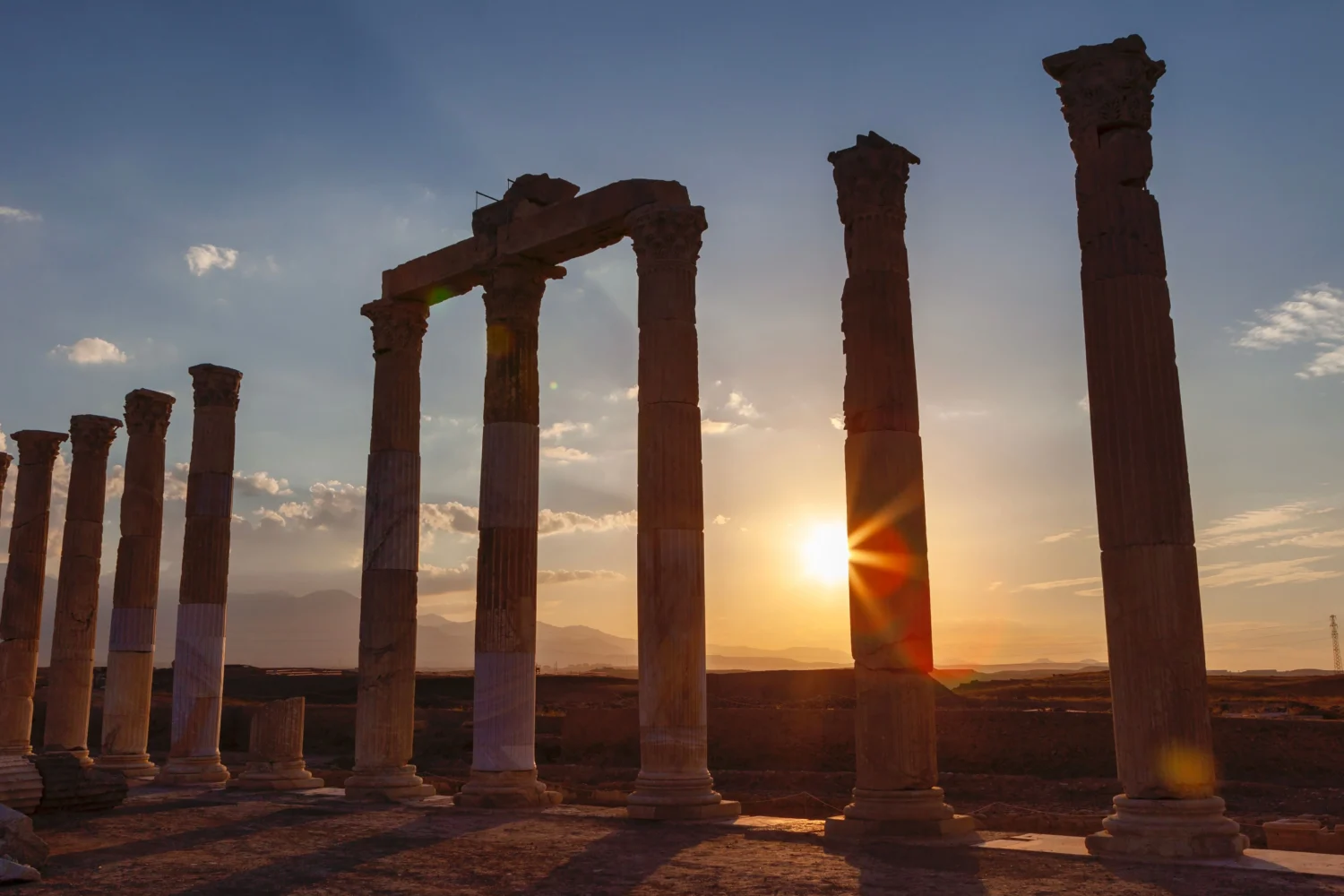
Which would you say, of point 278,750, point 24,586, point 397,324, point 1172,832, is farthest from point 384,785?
point 24,586

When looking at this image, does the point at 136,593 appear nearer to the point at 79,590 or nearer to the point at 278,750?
the point at 79,590

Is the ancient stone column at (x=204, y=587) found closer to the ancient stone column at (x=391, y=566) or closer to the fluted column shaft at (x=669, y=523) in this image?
the ancient stone column at (x=391, y=566)

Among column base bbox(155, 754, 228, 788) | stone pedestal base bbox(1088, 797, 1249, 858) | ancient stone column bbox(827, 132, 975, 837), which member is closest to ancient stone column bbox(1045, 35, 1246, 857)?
stone pedestal base bbox(1088, 797, 1249, 858)

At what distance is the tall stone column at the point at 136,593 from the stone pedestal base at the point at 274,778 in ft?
15.6

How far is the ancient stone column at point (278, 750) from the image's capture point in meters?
25.1

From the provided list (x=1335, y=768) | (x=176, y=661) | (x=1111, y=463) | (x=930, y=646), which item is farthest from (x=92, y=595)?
(x=1335, y=768)

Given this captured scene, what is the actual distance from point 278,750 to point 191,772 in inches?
111

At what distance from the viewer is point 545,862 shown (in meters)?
14.1

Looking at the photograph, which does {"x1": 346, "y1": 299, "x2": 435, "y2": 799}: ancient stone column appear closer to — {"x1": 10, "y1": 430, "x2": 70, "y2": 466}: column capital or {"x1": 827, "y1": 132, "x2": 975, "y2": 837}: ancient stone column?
{"x1": 827, "y1": 132, "x2": 975, "y2": 837}: ancient stone column

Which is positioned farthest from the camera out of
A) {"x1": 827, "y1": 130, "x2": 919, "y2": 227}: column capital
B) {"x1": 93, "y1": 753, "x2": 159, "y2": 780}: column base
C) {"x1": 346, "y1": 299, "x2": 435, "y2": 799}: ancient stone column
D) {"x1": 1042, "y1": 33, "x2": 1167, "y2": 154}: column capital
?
{"x1": 93, "y1": 753, "x2": 159, "y2": 780}: column base

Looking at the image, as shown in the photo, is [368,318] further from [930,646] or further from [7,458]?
[7,458]

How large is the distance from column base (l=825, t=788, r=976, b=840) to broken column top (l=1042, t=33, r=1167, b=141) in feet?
29.4

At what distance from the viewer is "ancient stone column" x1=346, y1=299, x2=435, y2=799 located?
75.7 ft

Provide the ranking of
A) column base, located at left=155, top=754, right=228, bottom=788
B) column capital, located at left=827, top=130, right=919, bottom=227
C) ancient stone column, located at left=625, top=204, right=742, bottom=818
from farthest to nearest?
column base, located at left=155, top=754, right=228, bottom=788 < ancient stone column, located at left=625, top=204, right=742, bottom=818 < column capital, located at left=827, top=130, right=919, bottom=227
